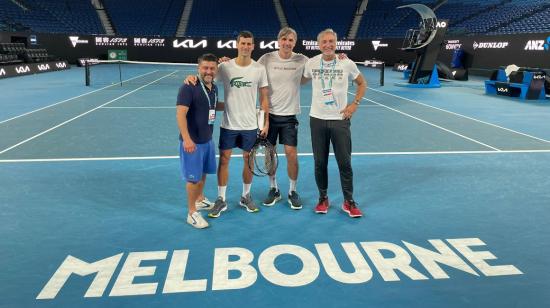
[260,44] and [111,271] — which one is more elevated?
[260,44]

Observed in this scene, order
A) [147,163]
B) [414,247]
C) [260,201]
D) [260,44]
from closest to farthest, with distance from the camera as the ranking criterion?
1. [414,247]
2. [260,201]
3. [147,163]
4. [260,44]

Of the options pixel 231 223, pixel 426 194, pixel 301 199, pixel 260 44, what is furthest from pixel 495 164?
pixel 260 44

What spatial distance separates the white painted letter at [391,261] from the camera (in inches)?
150

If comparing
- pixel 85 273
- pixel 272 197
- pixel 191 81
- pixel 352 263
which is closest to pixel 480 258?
pixel 352 263

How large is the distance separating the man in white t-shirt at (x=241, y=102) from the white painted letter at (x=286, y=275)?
116cm

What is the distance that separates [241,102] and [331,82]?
1.06 metres

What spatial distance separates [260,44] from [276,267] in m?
34.3

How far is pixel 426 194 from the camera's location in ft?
19.5

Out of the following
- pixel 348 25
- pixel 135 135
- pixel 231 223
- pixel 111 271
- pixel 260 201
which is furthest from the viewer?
pixel 348 25

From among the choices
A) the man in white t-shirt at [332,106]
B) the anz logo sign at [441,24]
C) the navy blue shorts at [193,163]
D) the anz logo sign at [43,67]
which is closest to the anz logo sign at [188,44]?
the anz logo sign at [43,67]

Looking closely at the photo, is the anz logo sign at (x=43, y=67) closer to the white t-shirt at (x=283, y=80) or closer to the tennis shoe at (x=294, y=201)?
the white t-shirt at (x=283, y=80)

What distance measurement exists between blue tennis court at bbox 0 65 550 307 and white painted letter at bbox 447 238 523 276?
2cm

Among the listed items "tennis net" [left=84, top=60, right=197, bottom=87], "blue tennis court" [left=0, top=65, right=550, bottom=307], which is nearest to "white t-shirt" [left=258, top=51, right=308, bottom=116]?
"blue tennis court" [left=0, top=65, right=550, bottom=307]

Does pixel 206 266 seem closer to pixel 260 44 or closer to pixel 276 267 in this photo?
pixel 276 267
